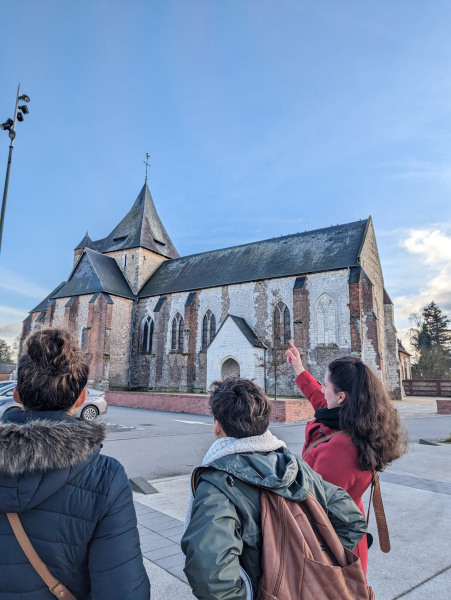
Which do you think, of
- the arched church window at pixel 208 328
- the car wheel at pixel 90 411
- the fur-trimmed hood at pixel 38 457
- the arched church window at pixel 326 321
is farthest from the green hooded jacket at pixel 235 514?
the arched church window at pixel 208 328

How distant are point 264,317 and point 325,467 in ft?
79.5

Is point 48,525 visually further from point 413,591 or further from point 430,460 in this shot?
point 430,460

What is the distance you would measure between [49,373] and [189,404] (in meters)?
18.0

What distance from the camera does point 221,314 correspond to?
28156 millimetres

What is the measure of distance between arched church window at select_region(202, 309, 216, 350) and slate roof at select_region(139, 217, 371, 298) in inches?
90.1

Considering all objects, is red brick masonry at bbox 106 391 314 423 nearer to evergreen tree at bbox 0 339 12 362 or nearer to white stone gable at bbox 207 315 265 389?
white stone gable at bbox 207 315 265 389

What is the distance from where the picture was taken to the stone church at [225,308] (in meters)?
23.6

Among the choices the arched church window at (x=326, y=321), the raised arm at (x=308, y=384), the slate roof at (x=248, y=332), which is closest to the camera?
the raised arm at (x=308, y=384)

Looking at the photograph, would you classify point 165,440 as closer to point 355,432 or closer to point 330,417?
point 330,417

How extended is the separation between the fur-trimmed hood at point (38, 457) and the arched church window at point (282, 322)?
23526mm

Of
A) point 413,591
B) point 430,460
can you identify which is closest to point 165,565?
point 413,591

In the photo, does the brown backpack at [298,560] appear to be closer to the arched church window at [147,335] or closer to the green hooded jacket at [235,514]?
the green hooded jacket at [235,514]

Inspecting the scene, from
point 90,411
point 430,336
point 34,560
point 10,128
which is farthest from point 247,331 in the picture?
point 430,336

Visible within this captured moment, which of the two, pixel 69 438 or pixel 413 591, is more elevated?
pixel 69 438
